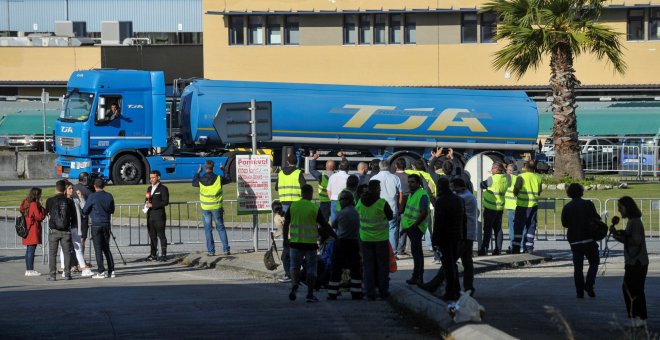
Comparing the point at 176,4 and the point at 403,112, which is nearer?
the point at 403,112

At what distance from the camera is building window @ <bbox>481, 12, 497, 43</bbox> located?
5620 cm

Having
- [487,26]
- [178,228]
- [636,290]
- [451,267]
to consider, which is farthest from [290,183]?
[487,26]

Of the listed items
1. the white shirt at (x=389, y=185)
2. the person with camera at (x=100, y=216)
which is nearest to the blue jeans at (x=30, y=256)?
the person with camera at (x=100, y=216)

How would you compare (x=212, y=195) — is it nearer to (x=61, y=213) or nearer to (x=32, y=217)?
(x=61, y=213)

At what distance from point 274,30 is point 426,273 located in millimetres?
41520

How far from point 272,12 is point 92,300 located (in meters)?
42.7

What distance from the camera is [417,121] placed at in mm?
40000

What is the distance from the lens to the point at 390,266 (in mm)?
16328

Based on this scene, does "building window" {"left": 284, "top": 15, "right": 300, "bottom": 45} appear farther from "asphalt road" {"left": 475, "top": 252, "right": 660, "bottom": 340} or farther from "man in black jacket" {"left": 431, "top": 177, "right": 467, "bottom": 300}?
"man in black jacket" {"left": 431, "top": 177, "right": 467, "bottom": 300}

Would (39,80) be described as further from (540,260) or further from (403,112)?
(540,260)

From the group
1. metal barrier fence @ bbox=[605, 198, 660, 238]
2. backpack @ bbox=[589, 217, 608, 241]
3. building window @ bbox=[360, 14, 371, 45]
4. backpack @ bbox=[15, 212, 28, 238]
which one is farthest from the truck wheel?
backpack @ bbox=[589, 217, 608, 241]

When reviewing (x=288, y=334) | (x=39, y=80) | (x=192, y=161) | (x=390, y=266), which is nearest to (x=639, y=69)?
(x=192, y=161)

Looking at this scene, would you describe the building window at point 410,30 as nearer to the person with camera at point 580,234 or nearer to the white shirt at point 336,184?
the white shirt at point 336,184

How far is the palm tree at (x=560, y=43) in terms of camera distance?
34656 millimetres
